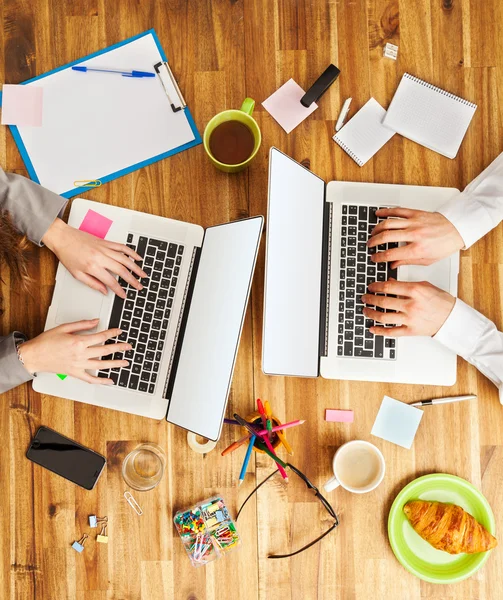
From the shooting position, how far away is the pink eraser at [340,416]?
1.28 meters

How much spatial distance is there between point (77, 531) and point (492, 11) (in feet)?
5.31

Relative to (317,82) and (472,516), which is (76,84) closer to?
(317,82)

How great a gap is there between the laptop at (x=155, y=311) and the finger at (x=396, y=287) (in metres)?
0.37

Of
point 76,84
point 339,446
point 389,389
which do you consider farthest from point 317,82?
point 339,446

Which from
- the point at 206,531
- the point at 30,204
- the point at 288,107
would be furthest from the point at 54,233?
the point at 206,531

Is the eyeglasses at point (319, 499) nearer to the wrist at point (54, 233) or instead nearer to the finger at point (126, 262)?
the finger at point (126, 262)

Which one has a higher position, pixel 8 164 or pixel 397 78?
pixel 397 78

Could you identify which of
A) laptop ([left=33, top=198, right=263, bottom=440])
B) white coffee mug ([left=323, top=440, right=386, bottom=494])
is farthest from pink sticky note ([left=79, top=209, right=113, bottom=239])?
white coffee mug ([left=323, top=440, right=386, bottom=494])

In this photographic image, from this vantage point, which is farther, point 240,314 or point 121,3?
point 121,3

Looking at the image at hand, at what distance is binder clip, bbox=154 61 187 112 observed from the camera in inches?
51.8

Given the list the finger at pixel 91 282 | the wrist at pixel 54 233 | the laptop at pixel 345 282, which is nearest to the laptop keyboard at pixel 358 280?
the laptop at pixel 345 282

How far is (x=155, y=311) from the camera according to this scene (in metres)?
1.27

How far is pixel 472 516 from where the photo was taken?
1.24 meters

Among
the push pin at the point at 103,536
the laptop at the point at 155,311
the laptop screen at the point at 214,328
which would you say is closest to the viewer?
the laptop screen at the point at 214,328
